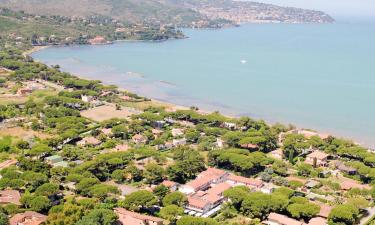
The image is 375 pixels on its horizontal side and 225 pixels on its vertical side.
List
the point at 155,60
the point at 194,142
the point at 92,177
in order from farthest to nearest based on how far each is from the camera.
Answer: the point at 155,60 → the point at 194,142 → the point at 92,177

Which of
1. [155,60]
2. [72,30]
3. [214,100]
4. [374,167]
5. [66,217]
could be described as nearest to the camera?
[66,217]

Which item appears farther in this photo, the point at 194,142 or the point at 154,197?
the point at 194,142

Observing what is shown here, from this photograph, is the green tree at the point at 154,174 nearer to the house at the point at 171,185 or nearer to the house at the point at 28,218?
the house at the point at 171,185

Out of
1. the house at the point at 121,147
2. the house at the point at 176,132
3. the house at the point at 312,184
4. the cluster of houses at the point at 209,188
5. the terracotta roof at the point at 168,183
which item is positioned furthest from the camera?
the house at the point at 176,132

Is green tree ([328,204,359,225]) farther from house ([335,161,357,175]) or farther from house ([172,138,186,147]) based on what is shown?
house ([172,138,186,147])

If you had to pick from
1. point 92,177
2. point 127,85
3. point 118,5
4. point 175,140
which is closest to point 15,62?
point 127,85

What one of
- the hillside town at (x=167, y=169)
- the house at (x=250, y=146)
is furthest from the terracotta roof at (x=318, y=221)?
the house at (x=250, y=146)

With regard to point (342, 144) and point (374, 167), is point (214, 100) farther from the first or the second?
point (374, 167)

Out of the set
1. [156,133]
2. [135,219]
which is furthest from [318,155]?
[135,219]
